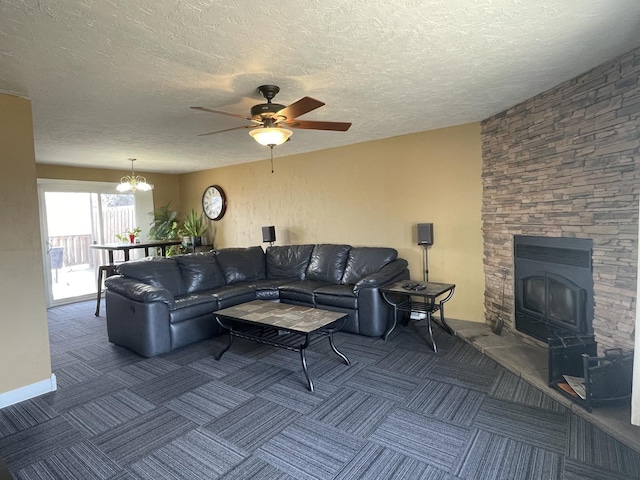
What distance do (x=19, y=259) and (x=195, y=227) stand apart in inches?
169

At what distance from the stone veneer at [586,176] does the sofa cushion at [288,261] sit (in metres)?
2.67

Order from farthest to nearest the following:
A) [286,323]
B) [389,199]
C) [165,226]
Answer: [165,226] → [389,199] → [286,323]

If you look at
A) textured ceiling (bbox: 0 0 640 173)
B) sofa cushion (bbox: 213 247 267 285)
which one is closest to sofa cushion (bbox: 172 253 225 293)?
sofa cushion (bbox: 213 247 267 285)

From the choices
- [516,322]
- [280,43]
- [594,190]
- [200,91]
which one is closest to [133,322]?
[200,91]

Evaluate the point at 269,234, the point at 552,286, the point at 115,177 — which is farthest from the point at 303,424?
the point at 115,177

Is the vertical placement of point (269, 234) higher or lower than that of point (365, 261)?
higher

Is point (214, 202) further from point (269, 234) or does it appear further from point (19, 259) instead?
point (19, 259)

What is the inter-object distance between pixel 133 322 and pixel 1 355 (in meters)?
1.07

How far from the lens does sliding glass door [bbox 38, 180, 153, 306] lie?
583 cm

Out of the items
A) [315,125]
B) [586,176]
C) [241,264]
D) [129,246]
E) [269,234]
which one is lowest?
[241,264]

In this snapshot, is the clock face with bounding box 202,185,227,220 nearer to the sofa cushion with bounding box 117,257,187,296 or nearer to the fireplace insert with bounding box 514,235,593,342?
the sofa cushion with bounding box 117,257,187,296

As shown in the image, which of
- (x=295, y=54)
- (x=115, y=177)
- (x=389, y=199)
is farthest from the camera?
(x=115, y=177)

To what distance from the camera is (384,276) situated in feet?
13.3

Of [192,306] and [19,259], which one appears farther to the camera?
[192,306]
